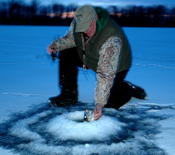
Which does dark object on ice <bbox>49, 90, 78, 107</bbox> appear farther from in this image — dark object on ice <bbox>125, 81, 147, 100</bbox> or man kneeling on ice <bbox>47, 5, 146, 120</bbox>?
dark object on ice <bbox>125, 81, 147, 100</bbox>

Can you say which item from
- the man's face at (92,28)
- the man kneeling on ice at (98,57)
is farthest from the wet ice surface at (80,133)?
the man's face at (92,28)

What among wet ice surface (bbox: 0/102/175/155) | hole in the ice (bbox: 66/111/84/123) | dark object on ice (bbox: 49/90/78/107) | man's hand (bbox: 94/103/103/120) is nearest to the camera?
wet ice surface (bbox: 0/102/175/155)

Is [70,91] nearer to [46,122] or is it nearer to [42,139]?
[46,122]

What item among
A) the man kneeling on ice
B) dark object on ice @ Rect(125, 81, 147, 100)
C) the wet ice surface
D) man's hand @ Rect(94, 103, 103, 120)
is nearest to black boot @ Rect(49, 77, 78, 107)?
the man kneeling on ice

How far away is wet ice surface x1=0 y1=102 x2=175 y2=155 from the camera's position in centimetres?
153

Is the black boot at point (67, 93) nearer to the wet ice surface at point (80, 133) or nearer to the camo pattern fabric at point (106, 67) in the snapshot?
the wet ice surface at point (80, 133)

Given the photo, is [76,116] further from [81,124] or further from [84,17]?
[84,17]

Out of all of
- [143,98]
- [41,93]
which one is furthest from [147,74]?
[41,93]

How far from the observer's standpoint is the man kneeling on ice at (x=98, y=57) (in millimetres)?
1703

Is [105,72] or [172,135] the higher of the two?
[105,72]

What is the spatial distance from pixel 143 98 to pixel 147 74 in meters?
1.30

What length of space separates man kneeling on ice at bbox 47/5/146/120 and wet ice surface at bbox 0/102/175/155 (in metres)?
0.15

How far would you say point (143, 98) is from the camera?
2.58 metres

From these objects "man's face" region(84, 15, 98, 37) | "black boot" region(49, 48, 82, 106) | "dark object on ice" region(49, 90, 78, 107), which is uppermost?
"man's face" region(84, 15, 98, 37)
